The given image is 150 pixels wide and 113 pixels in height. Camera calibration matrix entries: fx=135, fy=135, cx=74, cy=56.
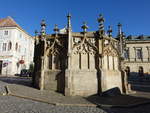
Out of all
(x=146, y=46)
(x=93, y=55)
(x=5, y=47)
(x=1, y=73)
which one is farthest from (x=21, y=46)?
(x=146, y=46)

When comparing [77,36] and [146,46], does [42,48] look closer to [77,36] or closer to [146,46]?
[77,36]

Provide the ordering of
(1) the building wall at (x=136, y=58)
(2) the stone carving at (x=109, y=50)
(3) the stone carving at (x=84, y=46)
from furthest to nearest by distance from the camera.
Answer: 1. (1) the building wall at (x=136, y=58)
2. (2) the stone carving at (x=109, y=50)
3. (3) the stone carving at (x=84, y=46)

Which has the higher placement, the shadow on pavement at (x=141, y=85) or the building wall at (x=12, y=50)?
the building wall at (x=12, y=50)

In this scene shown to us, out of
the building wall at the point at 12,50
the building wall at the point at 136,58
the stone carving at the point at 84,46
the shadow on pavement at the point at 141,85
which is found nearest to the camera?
the stone carving at the point at 84,46

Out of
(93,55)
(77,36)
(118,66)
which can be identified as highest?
(77,36)

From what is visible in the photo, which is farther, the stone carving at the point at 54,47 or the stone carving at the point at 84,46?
the stone carving at the point at 54,47

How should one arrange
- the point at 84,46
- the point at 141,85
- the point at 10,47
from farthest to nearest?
the point at 10,47 < the point at 141,85 < the point at 84,46

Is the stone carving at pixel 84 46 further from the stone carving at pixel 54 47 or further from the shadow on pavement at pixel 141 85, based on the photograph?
the shadow on pavement at pixel 141 85

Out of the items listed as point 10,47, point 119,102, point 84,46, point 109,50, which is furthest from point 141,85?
point 10,47

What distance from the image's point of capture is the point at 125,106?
7352mm

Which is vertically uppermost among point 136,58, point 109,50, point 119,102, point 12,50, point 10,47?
point 10,47

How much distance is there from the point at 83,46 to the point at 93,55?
3.69ft

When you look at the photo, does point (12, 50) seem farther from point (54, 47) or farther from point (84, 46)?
point (84, 46)

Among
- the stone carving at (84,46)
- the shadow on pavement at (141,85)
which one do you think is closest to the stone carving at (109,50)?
the stone carving at (84,46)
